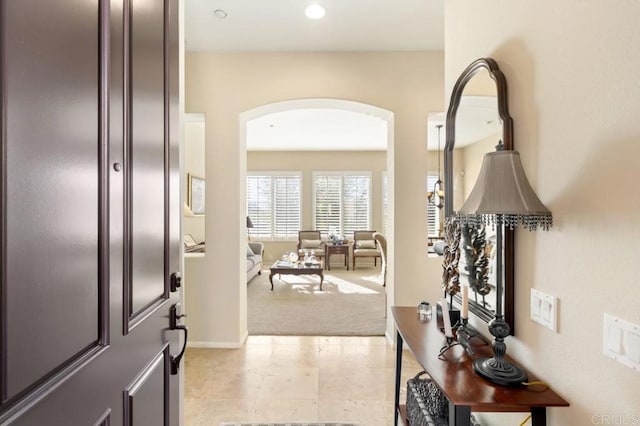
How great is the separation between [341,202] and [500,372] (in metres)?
7.24

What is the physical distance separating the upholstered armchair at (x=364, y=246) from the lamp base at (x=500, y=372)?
624cm

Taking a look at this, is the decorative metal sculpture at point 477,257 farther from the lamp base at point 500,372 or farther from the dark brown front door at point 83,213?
the dark brown front door at point 83,213

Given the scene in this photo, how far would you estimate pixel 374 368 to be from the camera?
9.08 feet

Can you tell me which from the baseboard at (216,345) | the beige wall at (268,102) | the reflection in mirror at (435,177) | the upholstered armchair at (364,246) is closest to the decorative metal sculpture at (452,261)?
the beige wall at (268,102)

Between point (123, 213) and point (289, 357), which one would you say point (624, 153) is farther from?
point (289, 357)

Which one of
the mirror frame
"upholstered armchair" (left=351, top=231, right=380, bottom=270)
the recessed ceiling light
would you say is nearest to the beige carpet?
Result: "upholstered armchair" (left=351, top=231, right=380, bottom=270)

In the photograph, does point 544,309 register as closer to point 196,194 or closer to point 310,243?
point 196,194

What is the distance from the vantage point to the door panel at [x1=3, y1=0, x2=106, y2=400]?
0.55 metres

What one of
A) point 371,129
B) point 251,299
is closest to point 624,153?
point 251,299

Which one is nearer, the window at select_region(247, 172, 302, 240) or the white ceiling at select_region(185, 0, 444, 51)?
the white ceiling at select_region(185, 0, 444, 51)

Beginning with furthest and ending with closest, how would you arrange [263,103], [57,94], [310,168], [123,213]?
[310,168] < [263,103] < [123,213] < [57,94]

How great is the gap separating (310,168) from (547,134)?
735 cm

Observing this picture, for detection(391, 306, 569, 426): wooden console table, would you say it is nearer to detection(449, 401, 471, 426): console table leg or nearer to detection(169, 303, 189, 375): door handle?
detection(449, 401, 471, 426): console table leg

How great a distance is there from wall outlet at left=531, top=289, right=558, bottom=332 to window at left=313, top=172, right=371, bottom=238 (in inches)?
280
